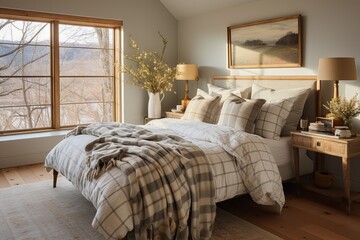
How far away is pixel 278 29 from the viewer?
4.38 meters

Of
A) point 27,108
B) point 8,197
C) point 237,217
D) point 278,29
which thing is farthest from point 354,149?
point 27,108

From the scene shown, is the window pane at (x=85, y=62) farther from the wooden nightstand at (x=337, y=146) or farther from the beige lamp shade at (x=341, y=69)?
the beige lamp shade at (x=341, y=69)

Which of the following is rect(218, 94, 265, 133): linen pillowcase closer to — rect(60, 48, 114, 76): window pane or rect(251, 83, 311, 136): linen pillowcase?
rect(251, 83, 311, 136): linen pillowcase

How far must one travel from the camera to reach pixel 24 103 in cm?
517

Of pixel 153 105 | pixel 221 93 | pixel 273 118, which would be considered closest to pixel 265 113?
pixel 273 118

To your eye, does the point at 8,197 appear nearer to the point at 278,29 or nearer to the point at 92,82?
the point at 92,82

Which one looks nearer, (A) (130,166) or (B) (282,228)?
(A) (130,166)

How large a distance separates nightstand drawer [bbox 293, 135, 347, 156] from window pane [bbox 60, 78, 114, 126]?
11.1ft

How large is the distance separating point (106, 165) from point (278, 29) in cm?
288

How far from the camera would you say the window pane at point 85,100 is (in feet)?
18.1

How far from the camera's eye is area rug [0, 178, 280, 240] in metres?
2.81

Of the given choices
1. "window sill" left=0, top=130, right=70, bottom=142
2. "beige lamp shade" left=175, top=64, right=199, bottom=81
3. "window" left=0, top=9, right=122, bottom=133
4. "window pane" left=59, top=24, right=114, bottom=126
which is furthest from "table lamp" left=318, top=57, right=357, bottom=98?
"window sill" left=0, top=130, right=70, bottom=142

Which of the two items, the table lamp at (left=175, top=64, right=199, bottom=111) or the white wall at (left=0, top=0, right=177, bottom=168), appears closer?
the white wall at (left=0, top=0, right=177, bottom=168)

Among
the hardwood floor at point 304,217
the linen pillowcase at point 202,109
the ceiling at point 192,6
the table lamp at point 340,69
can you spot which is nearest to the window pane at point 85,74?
the ceiling at point 192,6
